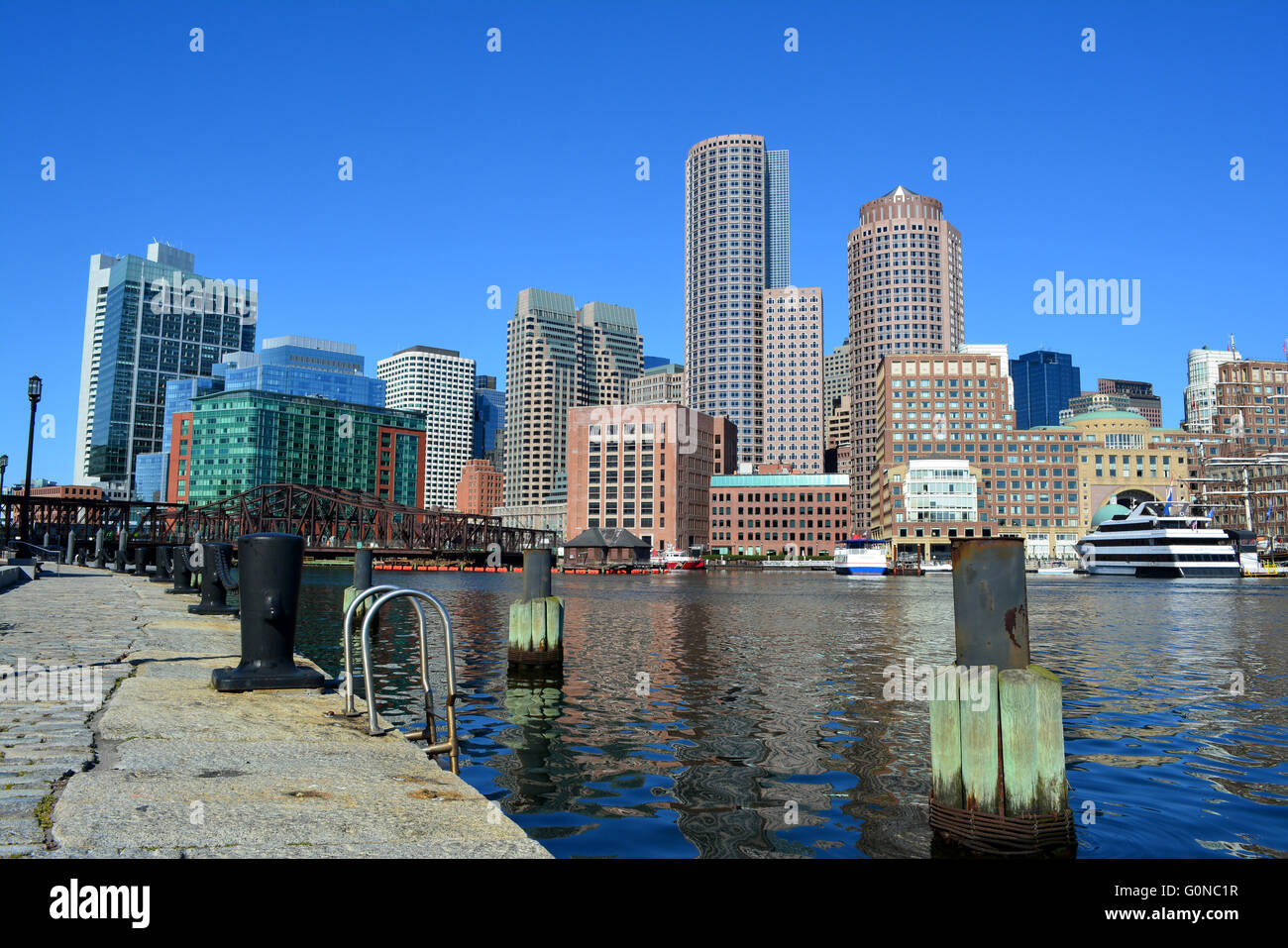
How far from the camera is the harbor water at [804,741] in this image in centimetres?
1045

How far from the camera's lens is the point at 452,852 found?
19.4 ft

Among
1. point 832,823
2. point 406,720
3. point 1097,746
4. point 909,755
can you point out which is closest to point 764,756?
point 909,755

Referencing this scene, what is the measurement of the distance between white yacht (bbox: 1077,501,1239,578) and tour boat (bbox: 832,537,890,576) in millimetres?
36107

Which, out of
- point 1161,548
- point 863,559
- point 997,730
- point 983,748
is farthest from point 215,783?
point 863,559

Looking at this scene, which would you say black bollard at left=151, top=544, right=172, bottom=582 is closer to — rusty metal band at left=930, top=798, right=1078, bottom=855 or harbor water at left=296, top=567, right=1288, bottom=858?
harbor water at left=296, top=567, right=1288, bottom=858

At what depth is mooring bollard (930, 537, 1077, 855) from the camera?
8.84m

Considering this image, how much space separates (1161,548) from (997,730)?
148 metres

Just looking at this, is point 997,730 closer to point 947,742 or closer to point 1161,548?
point 947,742

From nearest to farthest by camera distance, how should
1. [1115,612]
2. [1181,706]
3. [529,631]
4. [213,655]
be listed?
[213,655] < [1181,706] < [529,631] < [1115,612]

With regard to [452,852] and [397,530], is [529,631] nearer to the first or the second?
[452,852]

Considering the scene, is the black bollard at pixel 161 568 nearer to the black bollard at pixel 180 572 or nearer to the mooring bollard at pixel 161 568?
the mooring bollard at pixel 161 568

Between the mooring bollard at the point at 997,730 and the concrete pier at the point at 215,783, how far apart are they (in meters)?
4.90

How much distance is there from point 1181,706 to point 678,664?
1338cm

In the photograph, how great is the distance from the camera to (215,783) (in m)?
7.63
